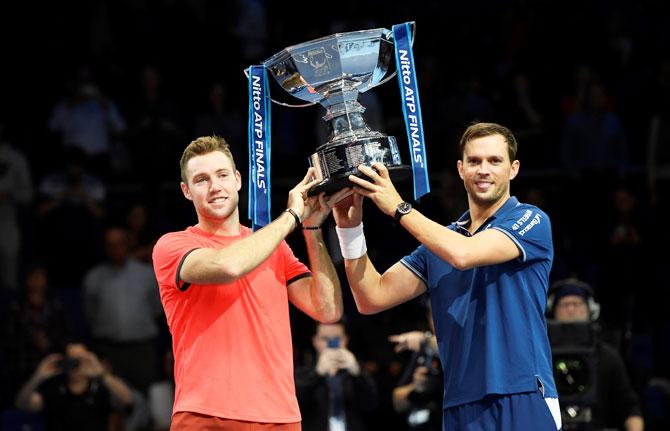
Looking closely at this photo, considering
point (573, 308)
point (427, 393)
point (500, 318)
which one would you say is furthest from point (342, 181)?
point (573, 308)

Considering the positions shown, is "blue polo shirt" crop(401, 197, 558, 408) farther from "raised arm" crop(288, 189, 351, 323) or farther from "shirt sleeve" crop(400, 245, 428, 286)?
"raised arm" crop(288, 189, 351, 323)

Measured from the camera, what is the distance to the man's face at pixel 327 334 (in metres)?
8.57

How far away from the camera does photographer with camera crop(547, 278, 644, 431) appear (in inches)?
290

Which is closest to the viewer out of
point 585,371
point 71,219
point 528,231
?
point 528,231

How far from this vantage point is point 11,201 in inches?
438

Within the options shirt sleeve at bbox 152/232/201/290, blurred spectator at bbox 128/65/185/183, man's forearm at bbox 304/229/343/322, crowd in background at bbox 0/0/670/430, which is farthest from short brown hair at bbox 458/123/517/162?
blurred spectator at bbox 128/65/185/183

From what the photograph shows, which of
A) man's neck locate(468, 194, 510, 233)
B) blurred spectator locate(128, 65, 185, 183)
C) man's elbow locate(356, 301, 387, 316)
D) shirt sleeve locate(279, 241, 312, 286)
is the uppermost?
blurred spectator locate(128, 65, 185, 183)

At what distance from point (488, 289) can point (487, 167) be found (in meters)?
0.53

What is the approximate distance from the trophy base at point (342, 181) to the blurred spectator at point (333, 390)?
3.52 meters

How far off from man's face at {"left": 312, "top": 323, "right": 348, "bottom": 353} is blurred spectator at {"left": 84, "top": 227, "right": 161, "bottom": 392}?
2.22 meters

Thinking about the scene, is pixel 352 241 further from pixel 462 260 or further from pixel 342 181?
pixel 462 260

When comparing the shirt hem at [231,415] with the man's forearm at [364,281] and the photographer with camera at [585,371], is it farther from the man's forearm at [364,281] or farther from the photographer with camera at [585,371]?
the photographer with camera at [585,371]

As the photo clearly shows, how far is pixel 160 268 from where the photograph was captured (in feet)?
16.5

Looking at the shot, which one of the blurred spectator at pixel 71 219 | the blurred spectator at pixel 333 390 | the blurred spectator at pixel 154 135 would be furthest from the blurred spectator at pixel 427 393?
the blurred spectator at pixel 154 135
